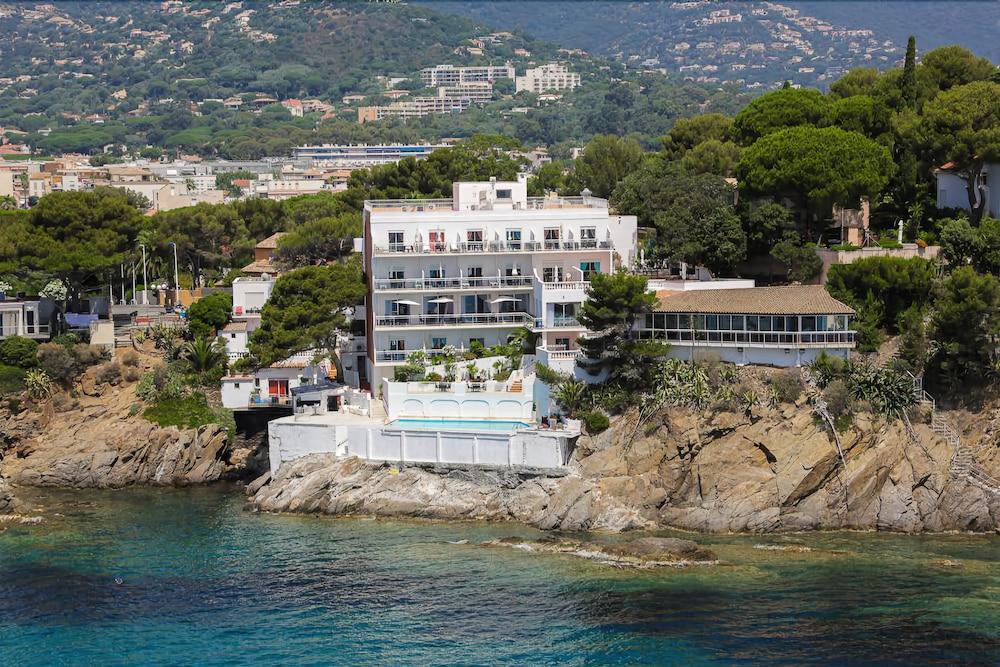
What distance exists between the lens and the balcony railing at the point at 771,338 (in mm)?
45812

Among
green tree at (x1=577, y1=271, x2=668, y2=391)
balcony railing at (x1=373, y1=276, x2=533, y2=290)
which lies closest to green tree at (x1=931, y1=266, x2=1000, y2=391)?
green tree at (x1=577, y1=271, x2=668, y2=391)

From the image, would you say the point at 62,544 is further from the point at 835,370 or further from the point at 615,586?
the point at 835,370

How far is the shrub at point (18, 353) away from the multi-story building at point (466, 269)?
1342 cm

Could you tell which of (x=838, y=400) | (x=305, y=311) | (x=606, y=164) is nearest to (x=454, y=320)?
(x=305, y=311)

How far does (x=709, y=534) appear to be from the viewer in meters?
42.8

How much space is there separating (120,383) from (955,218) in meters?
32.2

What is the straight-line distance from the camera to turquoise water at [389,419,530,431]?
155ft

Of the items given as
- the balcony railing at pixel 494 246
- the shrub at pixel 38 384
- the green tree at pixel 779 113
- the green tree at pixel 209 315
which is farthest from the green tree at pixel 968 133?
the shrub at pixel 38 384

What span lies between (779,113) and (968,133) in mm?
9998

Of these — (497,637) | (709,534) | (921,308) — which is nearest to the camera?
(497,637)

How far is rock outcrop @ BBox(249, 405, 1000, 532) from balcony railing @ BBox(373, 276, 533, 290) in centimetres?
950

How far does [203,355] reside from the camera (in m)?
56.9

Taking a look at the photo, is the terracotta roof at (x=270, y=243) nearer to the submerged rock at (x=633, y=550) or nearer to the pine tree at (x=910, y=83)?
the pine tree at (x=910, y=83)

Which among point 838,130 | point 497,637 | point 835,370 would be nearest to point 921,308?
point 835,370
